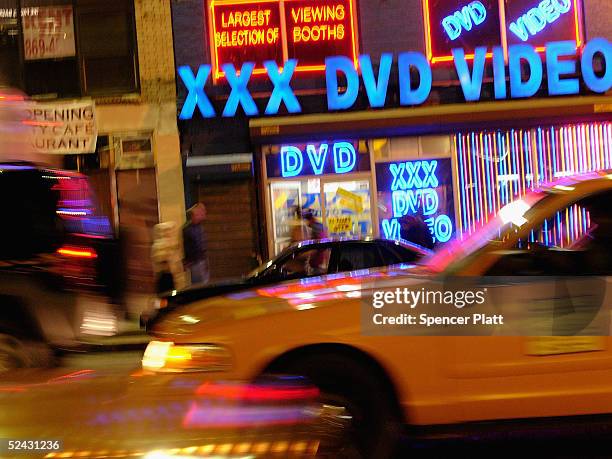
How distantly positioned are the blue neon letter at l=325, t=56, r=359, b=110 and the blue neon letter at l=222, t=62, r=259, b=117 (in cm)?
148

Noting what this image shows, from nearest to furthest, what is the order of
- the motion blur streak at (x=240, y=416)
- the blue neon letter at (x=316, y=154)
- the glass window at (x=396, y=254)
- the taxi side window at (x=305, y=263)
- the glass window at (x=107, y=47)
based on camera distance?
the motion blur streak at (x=240, y=416), the glass window at (x=396, y=254), the taxi side window at (x=305, y=263), the blue neon letter at (x=316, y=154), the glass window at (x=107, y=47)

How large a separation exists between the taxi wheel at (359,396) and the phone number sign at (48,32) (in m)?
12.6

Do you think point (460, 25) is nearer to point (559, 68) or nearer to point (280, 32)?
point (559, 68)

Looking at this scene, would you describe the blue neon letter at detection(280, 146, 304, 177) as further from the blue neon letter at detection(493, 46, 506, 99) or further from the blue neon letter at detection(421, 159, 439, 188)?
the blue neon letter at detection(493, 46, 506, 99)

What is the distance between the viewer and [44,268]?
22.1ft

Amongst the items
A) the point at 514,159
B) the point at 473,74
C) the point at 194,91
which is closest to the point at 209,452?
the point at 194,91

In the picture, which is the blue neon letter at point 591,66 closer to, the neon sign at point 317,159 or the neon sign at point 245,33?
the neon sign at point 317,159

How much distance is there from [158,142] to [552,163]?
787 centimetres

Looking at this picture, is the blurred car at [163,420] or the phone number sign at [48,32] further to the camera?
the phone number sign at [48,32]

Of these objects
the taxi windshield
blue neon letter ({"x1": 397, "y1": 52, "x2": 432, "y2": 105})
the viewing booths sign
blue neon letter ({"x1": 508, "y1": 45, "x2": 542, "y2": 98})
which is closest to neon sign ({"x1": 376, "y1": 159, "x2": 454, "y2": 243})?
blue neon letter ({"x1": 397, "y1": 52, "x2": 432, "y2": 105})

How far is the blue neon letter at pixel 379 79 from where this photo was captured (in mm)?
15039

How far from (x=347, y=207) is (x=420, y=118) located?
2.30 m

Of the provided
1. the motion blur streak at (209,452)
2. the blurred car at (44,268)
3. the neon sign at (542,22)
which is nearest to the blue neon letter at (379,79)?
the neon sign at (542,22)

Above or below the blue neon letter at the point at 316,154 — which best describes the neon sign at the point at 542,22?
above
